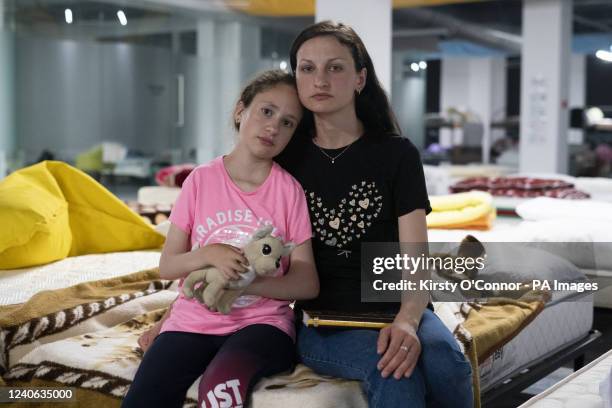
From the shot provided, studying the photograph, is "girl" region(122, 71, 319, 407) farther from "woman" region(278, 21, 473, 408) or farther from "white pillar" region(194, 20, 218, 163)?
"white pillar" region(194, 20, 218, 163)

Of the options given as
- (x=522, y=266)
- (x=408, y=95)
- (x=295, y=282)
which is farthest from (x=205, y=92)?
(x=295, y=282)

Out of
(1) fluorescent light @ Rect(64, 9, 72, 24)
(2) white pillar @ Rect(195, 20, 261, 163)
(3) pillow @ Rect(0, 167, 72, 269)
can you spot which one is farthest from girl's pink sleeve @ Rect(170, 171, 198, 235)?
(2) white pillar @ Rect(195, 20, 261, 163)

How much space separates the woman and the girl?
0.06 meters

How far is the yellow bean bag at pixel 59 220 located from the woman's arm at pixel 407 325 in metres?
1.72

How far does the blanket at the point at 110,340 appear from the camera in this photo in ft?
5.49

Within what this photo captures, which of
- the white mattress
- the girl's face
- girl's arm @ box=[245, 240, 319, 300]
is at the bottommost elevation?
the white mattress

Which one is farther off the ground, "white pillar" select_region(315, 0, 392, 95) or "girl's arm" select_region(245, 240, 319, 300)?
"white pillar" select_region(315, 0, 392, 95)

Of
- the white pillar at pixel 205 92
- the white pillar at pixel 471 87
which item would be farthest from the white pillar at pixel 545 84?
the white pillar at pixel 471 87

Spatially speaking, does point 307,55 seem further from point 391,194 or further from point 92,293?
point 92,293

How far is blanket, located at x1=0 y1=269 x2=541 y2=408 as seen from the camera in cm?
167

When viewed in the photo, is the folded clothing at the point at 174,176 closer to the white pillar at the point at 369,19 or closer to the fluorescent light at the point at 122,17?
the white pillar at the point at 369,19

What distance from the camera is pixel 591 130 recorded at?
11.1m

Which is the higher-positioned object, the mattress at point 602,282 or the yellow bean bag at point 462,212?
the yellow bean bag at point 462,212

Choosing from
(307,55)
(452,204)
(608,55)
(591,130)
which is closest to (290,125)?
(307,55)
